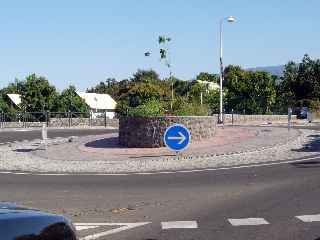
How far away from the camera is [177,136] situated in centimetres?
1761

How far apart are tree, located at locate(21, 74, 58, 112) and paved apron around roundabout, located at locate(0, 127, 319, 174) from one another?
31529 millimetres

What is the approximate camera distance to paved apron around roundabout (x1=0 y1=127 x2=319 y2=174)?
1733cm

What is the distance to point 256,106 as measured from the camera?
58875 mm

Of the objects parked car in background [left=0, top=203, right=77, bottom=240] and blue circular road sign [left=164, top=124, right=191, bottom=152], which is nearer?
parked car in background [left=0, top=203, right=77, bottom=240]

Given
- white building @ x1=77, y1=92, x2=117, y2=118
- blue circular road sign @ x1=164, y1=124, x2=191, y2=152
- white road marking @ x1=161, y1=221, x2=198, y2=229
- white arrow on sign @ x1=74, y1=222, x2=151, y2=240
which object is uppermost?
white building @ x1=77, y1=92, x2=117, y2=118

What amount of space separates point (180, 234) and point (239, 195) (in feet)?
12.0

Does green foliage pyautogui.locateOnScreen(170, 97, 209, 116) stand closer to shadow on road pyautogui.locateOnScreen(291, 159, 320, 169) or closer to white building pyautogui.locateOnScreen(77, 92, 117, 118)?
shadow on road pyautogui.locateOnScreen(291, 159, 320, 169)

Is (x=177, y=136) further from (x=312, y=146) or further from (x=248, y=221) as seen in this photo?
(x=248, y=221)

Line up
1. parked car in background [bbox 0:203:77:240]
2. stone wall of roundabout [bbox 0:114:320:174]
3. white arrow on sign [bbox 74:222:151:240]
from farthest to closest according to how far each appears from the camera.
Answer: stone wall of roundabout [bbox 0:114:320:174], white arrow on sign [bbox 74:222:151:240], parked car in background [bbox 0:203:77:240]

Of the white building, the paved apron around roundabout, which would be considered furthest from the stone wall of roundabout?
the white building

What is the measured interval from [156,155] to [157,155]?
1.5 inches

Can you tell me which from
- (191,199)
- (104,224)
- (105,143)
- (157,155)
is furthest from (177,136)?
(104,224)

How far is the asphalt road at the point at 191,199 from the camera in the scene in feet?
26.4

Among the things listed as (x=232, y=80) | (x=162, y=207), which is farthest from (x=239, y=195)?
(x=232, y=80)
